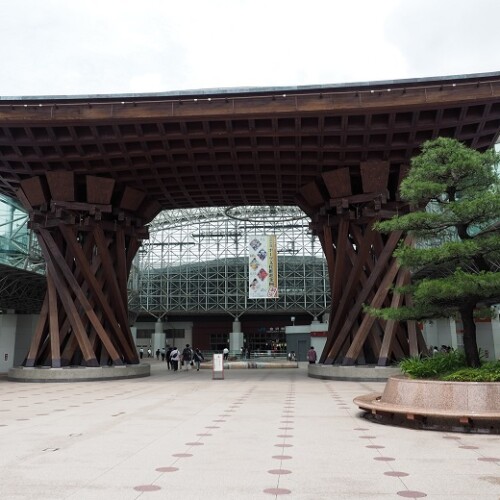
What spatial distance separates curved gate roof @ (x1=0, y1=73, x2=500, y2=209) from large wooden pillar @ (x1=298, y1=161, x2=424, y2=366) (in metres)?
0.51

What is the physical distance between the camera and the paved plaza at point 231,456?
4598 millimetres

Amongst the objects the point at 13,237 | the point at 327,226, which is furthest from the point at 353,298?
the point at 13,237

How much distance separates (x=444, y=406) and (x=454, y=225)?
3.45m

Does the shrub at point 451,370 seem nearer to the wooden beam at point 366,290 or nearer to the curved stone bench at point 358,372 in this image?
the curved stone bench at point 358,372

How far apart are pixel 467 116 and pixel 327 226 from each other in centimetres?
697

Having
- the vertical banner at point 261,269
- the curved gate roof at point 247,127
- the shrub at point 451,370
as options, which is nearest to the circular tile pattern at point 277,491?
the shrub at point 451,370

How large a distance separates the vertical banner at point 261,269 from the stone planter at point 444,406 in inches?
Result: 1078

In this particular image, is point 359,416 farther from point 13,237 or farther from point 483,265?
point 13,237

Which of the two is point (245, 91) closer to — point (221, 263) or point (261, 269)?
point (261, 269)

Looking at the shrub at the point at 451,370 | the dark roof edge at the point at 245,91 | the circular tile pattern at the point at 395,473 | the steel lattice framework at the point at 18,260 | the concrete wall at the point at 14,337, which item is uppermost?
the dark roof edge at the point at 245,91

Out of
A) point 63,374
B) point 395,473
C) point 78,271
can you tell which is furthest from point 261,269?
point 395,473

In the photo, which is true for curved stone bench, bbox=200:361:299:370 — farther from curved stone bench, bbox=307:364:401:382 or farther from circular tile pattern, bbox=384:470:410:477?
circular tile pattern, bbox=384:470:410:477

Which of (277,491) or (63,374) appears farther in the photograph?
(63,374)

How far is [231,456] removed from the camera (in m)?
6.06
